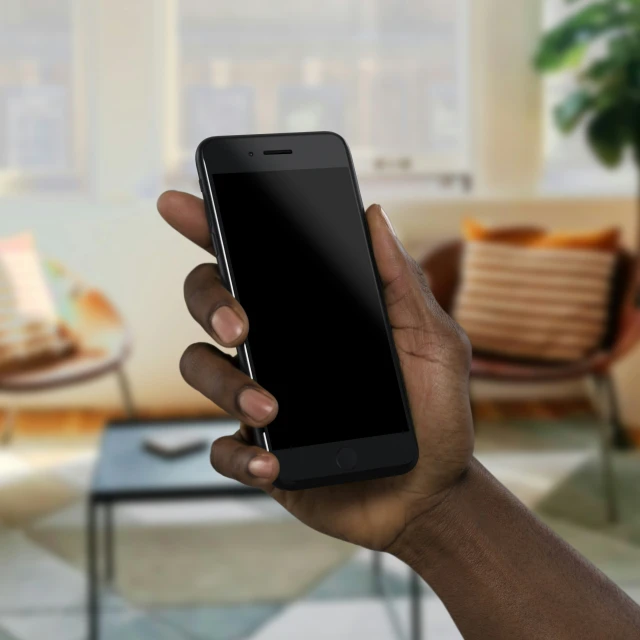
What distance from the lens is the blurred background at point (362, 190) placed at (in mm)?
2670

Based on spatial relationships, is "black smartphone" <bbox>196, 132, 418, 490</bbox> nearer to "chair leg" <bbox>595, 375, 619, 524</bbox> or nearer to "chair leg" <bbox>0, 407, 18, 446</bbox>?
"chair leg" <bbox>595, 375, 619, 524</bbox>

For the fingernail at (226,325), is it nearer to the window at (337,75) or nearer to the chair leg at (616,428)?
the chair leg at (616,428)

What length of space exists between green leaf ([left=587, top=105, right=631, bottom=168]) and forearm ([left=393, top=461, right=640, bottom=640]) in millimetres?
2616

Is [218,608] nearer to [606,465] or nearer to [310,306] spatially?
[606,465]

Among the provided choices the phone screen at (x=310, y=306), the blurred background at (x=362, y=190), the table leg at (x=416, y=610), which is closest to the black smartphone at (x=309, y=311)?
Answer: the phone screen at (x=310, y=306)

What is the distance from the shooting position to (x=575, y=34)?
310 cm

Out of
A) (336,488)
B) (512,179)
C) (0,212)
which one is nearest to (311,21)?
(512,179)

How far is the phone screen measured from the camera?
646 millimetres

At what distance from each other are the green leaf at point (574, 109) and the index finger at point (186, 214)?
2697mm

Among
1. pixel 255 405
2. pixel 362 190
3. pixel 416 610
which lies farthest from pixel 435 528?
pixel 362 190

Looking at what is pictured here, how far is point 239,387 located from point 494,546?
21 centimetres

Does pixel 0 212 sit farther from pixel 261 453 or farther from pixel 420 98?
pixel 261 453

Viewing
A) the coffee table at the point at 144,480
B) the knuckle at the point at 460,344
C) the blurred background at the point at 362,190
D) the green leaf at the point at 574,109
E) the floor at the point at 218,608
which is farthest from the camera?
the green leaf at the point at 574,109

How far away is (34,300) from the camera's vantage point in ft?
9.02
